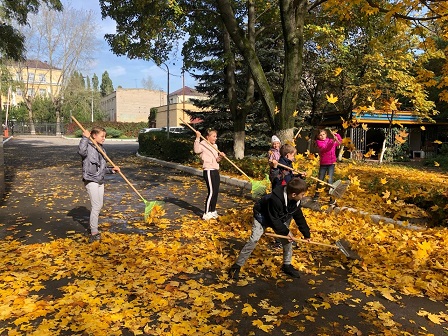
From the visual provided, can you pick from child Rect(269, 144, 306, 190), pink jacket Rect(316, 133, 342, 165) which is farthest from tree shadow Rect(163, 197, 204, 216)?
pink jacket Rect(316, 133, 342, 165)

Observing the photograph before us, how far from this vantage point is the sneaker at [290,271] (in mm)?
4359

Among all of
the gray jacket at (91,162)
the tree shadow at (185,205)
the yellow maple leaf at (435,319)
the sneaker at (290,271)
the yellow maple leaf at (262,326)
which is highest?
the gray jacket at (91,162)

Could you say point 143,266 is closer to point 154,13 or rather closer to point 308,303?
point 308,303

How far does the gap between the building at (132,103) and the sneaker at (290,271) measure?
7862 centimetres

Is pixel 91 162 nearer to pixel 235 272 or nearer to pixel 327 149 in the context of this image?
pixel 235 272

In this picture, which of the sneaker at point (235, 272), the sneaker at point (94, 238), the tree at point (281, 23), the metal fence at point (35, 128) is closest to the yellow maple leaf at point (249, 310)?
the sneaker at point (235, 272)

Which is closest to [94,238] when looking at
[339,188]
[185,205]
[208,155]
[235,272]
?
[235,272]

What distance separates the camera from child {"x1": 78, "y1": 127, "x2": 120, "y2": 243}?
545 centimetres

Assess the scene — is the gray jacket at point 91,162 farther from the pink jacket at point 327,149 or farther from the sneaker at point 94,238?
the pink jacket at point 327,149

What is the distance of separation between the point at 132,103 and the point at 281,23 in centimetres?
7352

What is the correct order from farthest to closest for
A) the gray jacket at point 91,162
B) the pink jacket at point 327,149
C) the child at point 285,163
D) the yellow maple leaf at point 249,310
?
the pink jacket at point 327,149 < the child at point 285,163 < the gray jacket at point 91,162 < the yellow maple leaf at point 249,310

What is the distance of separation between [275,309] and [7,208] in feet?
22.5

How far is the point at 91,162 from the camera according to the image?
5469 mm

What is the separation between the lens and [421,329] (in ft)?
10.6
